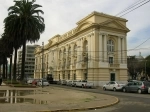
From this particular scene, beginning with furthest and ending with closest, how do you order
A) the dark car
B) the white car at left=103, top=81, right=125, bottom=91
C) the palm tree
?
the palm tree
the white car at left=103, top=81, right=125, bottom=91
the dark car

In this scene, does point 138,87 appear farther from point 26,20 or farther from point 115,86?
point 26,20

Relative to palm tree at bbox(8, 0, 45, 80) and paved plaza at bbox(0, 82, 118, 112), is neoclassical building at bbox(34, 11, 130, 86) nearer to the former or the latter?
palm tree at bbox(8, 0, 45, 80)

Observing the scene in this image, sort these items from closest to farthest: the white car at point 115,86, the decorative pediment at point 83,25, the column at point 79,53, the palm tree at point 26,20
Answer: the white car at point 115,86 < the palm tree at point 26,20 < the decorative pediment at point 83,25 < the column at point 79,53

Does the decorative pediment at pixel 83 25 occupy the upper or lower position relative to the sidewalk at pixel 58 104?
upper

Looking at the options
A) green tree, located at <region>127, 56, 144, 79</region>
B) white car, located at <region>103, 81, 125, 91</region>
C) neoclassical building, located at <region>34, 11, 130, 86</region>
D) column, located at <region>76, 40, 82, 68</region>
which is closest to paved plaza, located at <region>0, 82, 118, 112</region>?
white car, located at <region>103, 81, 125, 91</region>

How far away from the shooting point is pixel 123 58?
201 feet

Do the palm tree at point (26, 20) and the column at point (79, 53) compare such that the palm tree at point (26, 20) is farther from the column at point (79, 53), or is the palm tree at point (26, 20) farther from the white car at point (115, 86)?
the column at point (79, 53)

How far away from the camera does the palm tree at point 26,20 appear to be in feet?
131

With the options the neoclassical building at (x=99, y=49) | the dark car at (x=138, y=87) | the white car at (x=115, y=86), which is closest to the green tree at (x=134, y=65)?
the neoclassical building at (x=99, y=49)

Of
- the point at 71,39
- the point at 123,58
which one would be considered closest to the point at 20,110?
the point at 123,58

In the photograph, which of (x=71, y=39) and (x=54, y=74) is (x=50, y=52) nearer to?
(x=54, y=74)

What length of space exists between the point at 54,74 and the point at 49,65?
326 inches

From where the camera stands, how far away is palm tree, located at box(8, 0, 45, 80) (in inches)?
1569

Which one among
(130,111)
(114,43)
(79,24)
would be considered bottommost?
(130,111)
